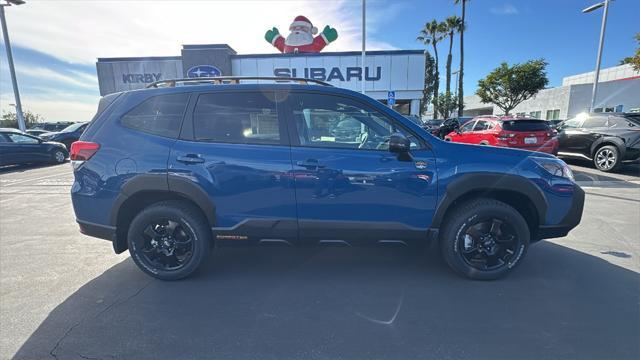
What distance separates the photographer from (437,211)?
2824 millimetres

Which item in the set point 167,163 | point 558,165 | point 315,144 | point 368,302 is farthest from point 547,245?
point 167,163

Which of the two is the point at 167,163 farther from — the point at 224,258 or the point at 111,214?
the point at 224,258

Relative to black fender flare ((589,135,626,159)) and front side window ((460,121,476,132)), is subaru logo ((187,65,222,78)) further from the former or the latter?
black fender flare ((589,135,626,159))

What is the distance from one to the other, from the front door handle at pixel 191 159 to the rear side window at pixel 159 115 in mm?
284

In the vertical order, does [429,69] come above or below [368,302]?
above

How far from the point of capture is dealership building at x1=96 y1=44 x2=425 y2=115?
2080 cm

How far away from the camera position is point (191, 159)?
277 centimetres

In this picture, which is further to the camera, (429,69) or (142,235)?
(429,69)

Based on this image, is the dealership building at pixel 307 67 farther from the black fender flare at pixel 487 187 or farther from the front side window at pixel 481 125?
the black fender flare at pixel 487 187

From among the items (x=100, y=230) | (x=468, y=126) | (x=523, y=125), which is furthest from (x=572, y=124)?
(x=100, y=230)

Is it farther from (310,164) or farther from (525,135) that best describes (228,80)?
(525,135)

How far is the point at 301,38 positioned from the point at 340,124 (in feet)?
65.0

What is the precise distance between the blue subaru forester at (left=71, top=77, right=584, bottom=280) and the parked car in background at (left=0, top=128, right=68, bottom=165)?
1105 centimetres

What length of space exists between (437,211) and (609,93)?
3991 cm
